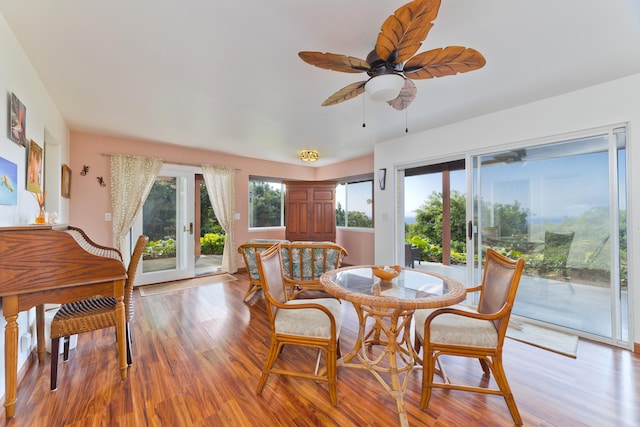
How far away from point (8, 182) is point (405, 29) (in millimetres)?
2633

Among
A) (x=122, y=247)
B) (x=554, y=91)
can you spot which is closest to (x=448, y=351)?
(x=554, y=91)

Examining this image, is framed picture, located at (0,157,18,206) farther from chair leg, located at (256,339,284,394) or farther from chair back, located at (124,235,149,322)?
chair leg, located at (256,339,284,394)

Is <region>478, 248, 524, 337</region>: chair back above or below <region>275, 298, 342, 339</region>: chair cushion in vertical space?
above

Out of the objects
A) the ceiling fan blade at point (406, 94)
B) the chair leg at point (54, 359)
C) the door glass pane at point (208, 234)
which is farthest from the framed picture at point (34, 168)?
the door glass pane at point (208, 234)

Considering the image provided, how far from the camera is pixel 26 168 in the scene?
6.57 feet

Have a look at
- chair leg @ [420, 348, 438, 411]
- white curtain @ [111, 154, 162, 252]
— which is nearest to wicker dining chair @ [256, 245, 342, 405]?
chair leg @ [420, 348, 438, 411]

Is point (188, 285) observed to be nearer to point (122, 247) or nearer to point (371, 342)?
point (122, 247)

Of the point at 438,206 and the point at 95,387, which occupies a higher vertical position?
the point at 438,206

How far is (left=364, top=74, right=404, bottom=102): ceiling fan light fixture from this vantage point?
61.5 inches

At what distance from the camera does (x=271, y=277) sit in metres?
1.91

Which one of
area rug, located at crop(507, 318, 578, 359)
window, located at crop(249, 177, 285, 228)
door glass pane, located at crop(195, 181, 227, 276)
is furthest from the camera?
door glass pane, located at crop(195, 181, 227, 276)

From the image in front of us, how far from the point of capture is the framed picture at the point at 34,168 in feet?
6.74

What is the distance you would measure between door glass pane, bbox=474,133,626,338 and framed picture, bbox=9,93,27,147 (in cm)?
445

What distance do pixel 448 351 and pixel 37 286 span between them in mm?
2548
